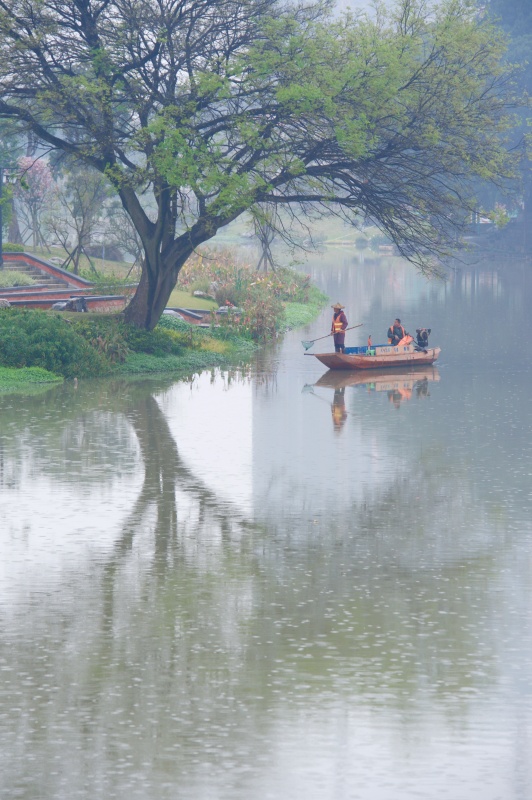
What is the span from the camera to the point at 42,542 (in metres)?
15.5

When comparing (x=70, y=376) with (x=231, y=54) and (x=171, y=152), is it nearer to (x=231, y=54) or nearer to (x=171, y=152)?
(x=171, y=152)

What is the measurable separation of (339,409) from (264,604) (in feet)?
51.2

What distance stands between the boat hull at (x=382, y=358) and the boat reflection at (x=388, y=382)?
19 centimetres

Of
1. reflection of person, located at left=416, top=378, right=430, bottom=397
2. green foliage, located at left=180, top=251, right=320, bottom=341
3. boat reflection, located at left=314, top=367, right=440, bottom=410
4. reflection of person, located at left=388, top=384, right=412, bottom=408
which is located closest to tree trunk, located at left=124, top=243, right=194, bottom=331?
boat reflection, located at left=314, top=367, right=440, bottom=410

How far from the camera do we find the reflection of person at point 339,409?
26028mm

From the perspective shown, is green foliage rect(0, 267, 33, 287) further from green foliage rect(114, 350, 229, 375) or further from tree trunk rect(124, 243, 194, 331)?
green foliage rect(114, 350, 229, 375)

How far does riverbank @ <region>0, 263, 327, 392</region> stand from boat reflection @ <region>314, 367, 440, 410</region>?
3888 mm

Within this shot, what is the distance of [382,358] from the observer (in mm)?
36062

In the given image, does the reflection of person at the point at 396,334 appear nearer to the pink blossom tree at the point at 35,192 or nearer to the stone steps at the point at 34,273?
the stone steps at the point at 34,273

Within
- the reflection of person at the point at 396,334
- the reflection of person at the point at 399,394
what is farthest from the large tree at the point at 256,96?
the reflection of person at the point at 399,394

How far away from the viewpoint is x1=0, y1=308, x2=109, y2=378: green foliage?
32.1 metres

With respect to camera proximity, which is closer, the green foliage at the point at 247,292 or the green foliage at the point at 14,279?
the green foliage at the point at 247,292

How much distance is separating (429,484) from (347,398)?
1096 cm

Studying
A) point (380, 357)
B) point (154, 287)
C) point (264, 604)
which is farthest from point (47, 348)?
point (264, 604)
